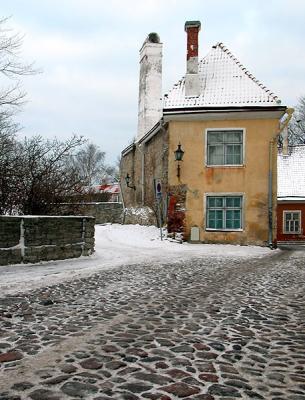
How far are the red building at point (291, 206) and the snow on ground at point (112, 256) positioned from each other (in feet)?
39.4

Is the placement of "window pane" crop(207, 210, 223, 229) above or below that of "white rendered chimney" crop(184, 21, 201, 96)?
below

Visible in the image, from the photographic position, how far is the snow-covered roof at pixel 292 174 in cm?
2989

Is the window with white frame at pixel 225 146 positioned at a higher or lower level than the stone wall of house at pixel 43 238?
higher

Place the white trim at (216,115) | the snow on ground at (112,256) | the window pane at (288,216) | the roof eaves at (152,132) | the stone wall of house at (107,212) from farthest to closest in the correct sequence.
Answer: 1. the window pane at (288,216)
2. the stone wall of house at (107,212)
3. the roof eaves at (152,132)
4. the white trim at (216,115)
5. the snow on ground at (112,256)

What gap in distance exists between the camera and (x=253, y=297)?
6.98 metres

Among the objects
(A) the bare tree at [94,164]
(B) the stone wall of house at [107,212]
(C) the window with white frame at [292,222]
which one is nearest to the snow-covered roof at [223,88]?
(B) the stone wall of house at [107,212]

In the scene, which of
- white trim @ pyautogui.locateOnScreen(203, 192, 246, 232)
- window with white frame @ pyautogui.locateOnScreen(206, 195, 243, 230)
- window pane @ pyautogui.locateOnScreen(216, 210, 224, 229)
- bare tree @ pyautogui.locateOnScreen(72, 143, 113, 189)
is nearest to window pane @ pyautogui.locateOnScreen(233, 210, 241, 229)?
window with white frame @ pyautogui.locateOnScreen(206, 195, 243, 230)

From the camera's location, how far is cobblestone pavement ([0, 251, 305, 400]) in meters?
3.15

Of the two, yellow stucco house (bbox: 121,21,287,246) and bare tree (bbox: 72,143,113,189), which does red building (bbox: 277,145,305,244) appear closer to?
yellow stucco house (bbox: 121,21,287,246)

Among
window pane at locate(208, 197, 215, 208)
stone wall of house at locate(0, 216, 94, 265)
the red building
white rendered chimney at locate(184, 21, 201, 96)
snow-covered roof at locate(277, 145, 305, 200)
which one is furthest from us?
snow-covered roof at locate(277, 145, 305, 200)

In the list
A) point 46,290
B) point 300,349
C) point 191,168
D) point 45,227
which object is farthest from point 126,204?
point 300,349

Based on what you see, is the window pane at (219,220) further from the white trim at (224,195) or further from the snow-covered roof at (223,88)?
the snow-covered roof at (223,88)

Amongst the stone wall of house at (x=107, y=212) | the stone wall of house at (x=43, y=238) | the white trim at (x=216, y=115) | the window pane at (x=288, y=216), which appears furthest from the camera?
the window pane at (x=288, y=216)

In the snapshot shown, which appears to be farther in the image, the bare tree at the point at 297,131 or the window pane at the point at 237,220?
the bare tree at the point at 297,131
